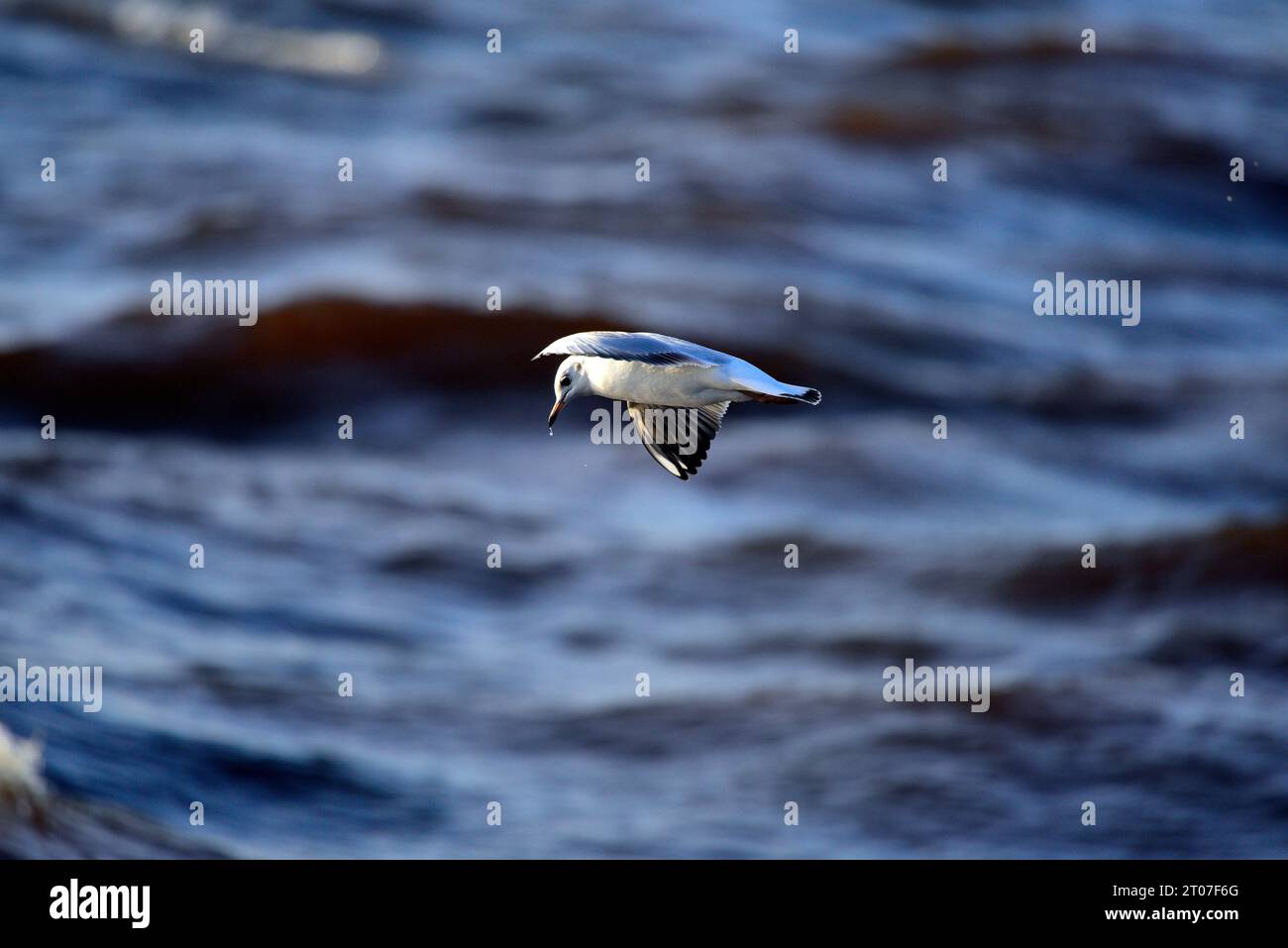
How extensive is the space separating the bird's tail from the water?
4995mm

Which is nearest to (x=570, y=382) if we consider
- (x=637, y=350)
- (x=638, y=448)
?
(x=637, y=350)

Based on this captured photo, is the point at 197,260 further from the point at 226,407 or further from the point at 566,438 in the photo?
the point at 566,438

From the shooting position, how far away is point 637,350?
139 inches

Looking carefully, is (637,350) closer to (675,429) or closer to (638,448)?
(675,429)

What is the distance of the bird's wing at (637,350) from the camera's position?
349 centimetres

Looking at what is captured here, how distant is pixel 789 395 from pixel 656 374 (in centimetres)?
35

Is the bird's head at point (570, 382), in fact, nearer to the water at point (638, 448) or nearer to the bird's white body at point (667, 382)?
the bird's white body at point (667, 382)

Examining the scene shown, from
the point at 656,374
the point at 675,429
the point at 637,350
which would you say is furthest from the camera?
the point at 675,429

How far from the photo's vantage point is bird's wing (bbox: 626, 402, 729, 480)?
425 cm

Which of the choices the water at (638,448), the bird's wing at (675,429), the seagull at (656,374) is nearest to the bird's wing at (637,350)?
the seagull at (656,374)

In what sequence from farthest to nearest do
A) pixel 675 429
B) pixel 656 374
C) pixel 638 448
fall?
pixel 638 448 → pixel 675 429 → pixel 656 374

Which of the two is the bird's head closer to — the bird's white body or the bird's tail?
the bird's white body

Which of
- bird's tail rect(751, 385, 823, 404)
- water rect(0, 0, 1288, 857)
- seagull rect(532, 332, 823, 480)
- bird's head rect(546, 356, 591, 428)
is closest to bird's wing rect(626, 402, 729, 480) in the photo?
seagull rect(532, 332, 823, 480)
